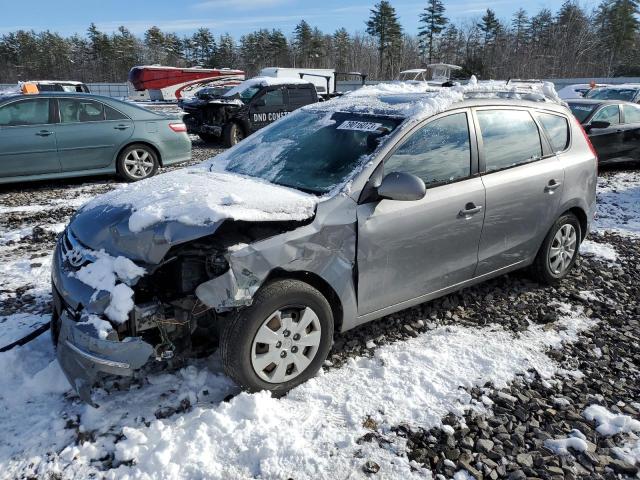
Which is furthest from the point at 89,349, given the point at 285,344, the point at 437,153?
the point at 437,153

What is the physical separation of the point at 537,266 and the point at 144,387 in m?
3.51

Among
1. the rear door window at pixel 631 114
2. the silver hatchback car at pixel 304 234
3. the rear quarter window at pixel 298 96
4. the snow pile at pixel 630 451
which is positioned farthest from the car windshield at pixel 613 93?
the snow pile at pixel 630 451

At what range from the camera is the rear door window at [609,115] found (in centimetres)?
1051

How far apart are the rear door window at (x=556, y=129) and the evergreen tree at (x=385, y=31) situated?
6586 centimetres

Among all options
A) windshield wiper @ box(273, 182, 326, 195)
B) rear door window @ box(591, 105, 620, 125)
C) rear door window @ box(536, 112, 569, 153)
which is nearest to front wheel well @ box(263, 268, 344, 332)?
windshield wiper @ box(273, 182, 326, 195)

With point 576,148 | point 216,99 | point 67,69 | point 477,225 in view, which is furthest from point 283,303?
point 67,69

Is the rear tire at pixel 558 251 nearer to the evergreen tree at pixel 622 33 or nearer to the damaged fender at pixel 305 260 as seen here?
the damaged fender at pixel 305 260

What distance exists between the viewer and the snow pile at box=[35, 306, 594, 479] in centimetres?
246

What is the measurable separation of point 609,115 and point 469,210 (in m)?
8.98

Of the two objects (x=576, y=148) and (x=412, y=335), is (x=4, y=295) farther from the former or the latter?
(x=576, y=148)

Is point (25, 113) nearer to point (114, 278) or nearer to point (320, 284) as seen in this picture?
point (114, 278)

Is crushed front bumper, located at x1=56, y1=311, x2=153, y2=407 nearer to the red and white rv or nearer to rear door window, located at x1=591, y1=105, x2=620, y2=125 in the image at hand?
rear door window, located at x1=591, y1=105, x2=620, y2=125

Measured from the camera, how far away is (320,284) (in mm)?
3080

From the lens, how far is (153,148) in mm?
9062
